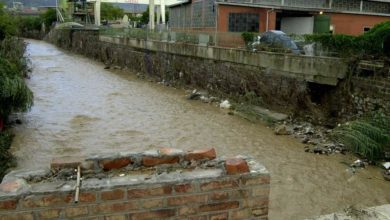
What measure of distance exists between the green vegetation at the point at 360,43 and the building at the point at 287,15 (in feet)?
38.7

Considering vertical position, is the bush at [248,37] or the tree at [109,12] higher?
the tree at [109,12]

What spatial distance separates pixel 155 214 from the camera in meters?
2.80

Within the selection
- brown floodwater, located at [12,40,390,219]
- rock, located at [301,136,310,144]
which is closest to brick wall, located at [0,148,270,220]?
brown floodwater, located at [12,40,390,219]

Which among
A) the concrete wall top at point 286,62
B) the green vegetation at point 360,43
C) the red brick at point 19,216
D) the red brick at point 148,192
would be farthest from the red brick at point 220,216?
the concrete wall top at point 286,62

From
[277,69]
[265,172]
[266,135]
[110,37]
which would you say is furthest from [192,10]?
[265,172]

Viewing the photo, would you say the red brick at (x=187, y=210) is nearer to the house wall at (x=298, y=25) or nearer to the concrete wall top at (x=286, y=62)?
the concrete wall top at (x=286, y=62)

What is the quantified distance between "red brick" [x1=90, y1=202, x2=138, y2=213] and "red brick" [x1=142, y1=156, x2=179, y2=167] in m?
0.40

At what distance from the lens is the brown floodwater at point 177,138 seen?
6840 mm

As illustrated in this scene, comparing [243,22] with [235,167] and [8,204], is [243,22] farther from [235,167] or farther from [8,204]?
[8,204]

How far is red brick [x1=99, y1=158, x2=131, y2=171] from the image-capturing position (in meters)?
2.98

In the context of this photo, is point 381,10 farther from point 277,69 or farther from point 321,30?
point 277,69

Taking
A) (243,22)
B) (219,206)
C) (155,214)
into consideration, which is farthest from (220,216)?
(243,22)

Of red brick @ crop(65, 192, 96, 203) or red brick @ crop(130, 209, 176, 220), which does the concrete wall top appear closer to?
red brick @ crop(130, 209, 176, 220)

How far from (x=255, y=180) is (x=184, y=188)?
54cm
